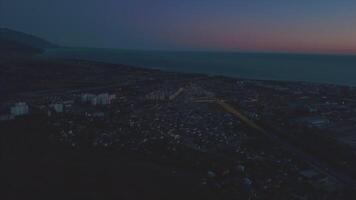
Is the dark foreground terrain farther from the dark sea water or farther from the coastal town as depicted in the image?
the dark sea water

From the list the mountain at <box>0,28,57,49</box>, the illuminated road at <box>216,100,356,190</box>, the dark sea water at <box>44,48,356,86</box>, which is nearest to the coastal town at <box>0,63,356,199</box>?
the illuminated road at <box>216,100,356,190</box>

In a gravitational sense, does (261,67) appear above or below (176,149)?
below

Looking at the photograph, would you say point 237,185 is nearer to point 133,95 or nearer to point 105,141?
point 105,141

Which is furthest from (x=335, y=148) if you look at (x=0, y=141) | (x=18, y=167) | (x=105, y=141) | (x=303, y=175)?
(x=0, y=141)

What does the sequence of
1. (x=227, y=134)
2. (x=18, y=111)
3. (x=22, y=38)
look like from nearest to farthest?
(x=227, y=134)
(x=18, y=111)
(x=22, y=38)

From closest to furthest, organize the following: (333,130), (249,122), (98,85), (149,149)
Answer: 1. (149,149)
2. (333,130)
3. (249,122)
4. (98,85)

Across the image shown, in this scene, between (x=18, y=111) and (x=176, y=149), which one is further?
(x=18, y=111)

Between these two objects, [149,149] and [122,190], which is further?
[149,149]

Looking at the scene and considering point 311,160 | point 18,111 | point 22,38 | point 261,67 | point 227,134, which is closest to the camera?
point 311,160

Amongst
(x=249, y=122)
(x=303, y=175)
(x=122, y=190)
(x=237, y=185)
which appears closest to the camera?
(x=122, y=190)

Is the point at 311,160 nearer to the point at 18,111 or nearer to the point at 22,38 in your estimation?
the point at 18,111

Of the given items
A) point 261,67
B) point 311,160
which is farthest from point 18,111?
point 261,67
